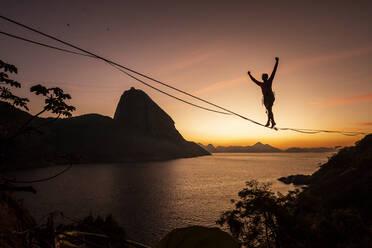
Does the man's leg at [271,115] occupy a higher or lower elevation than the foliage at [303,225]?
higher

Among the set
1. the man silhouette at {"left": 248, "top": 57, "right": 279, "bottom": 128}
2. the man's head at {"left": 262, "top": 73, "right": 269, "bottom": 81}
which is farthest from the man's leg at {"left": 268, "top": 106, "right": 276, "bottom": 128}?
the man's head at {"left": 262, "top": 73, "right": 269, "bottom": 81}

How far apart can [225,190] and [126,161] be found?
132 m

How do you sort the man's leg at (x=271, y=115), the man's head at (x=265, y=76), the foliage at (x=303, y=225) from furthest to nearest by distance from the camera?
1. the foliage at (x=303, y=225)
2. the man's leg at (x=271, y=115)
3. the man's head at (x=265, y=76)

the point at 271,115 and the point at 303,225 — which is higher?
the point at 271,115

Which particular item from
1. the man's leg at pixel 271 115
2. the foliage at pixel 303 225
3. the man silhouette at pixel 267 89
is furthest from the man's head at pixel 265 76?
the foliage at pixel 303 225

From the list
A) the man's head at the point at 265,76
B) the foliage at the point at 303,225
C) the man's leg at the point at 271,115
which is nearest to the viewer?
the man's head at the point at 265,76

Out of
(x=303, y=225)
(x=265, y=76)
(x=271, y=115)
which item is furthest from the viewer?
(x=303, y=225)

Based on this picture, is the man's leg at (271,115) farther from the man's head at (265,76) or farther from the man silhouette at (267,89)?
the man's head at (265,76)

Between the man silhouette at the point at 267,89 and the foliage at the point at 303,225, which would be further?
the foliage at the point at 303,225

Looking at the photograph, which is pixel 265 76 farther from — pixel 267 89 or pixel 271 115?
pixel 271 115

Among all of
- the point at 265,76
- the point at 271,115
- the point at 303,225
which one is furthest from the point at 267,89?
the point at 303,225

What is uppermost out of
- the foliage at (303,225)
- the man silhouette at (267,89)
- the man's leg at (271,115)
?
the man silhouette at (267,89)

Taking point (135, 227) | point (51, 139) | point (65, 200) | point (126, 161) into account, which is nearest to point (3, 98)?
point (135, 227)

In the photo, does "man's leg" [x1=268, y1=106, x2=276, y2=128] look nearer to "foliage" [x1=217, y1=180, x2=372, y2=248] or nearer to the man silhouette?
the man silhouette
